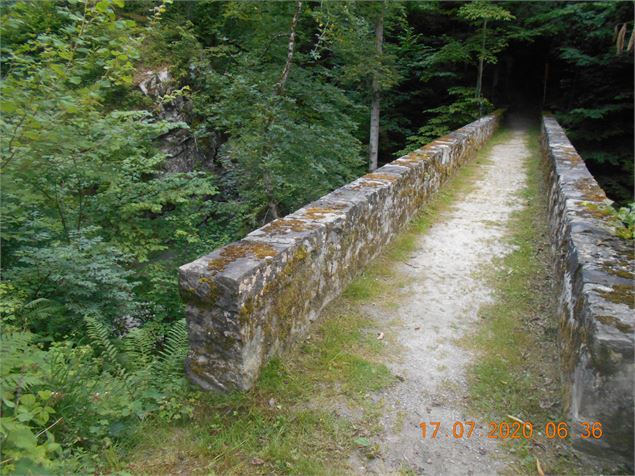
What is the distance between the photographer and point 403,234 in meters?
5.91

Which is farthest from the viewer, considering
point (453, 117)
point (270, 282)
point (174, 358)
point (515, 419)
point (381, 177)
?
point (453, 117)

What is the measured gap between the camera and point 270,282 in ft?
9.57

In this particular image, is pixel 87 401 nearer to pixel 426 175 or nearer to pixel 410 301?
pixel 410 301

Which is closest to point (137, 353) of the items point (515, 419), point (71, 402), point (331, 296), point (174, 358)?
point (174, 358)

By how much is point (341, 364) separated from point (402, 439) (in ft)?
2.48

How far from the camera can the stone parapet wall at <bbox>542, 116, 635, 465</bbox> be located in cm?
223

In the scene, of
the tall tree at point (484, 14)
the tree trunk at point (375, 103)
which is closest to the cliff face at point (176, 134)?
the tree trunk at point (375, 103)

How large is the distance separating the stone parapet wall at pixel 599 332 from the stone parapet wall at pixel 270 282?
6.26 feet

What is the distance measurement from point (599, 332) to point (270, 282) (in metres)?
1.97

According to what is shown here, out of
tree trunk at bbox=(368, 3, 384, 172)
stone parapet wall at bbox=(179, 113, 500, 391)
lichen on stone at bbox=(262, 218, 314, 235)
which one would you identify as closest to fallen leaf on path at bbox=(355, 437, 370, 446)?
stone parapet wall at bbox=(179, 113, 500, 391)

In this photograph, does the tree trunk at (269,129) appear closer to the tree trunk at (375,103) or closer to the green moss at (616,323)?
the tree trunk at (375,103)

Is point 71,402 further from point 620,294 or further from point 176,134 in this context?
point 176,134
